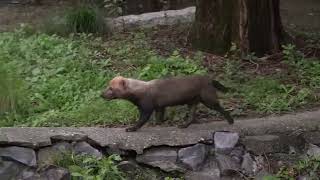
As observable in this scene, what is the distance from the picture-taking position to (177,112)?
6562mm

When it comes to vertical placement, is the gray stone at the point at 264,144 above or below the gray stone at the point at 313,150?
above

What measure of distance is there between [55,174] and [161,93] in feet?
3.74

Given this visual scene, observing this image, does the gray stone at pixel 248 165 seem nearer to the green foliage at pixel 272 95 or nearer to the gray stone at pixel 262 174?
the gray stone at pixel 262 174

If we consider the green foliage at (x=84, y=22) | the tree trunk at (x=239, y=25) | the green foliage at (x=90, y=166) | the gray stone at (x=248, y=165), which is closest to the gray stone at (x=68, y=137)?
the green foliage at (x=90, y=166)

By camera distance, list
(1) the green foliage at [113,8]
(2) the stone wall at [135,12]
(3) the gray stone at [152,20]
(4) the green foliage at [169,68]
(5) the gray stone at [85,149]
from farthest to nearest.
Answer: (2) the stone wall at [135,12]
(1) the green foliage at [113,8]
(3) the gray stone at [152,20]
(4) the green foliage at [169,68]
(5) the gray stone at [85,149]

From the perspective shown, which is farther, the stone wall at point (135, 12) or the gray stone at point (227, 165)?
the stone wall at point (135, 12)

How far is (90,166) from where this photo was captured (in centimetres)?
573

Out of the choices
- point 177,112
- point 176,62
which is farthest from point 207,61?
point 177,112

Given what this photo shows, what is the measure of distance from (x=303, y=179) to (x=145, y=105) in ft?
4.87

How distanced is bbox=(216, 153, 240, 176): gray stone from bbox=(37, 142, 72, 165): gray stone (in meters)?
1.29

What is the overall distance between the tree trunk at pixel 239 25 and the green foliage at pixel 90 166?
3331 mm

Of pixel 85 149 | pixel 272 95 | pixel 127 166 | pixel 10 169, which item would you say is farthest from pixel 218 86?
pixel 10 169

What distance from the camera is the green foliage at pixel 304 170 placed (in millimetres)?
5914

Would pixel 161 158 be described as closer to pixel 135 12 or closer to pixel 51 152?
pixel 51 152
